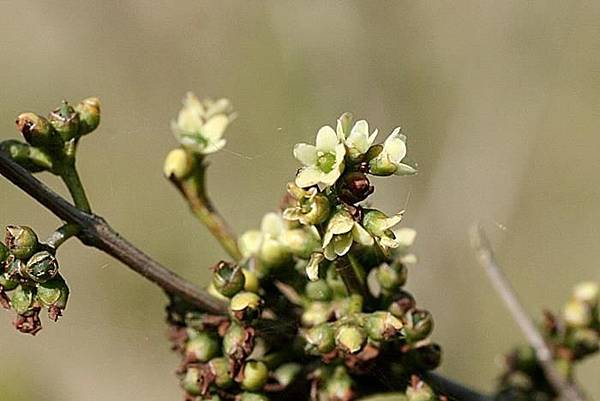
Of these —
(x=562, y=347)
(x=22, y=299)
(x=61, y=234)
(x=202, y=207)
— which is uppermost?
(x=562, y=347)

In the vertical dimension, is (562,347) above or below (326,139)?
above

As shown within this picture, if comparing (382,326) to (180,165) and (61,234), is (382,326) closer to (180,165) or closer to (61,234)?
(61,234)

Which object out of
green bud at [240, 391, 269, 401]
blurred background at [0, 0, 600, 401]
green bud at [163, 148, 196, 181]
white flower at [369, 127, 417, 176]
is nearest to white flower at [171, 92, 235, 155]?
green bud at [163, 148, 196, 181]

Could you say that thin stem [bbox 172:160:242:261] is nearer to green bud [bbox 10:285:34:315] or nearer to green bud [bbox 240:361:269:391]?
green bud [bbox 240:361:269:391]

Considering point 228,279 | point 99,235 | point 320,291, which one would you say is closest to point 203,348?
A: point 228,279

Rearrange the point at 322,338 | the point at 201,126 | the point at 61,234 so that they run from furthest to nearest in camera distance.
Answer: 1. the point at 201,126
2. the point at 322,338
3. the point at 61,234

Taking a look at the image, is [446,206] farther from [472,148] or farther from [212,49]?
[212,49]

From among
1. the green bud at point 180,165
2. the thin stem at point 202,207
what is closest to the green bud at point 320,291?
the thin stem at point 202,207
